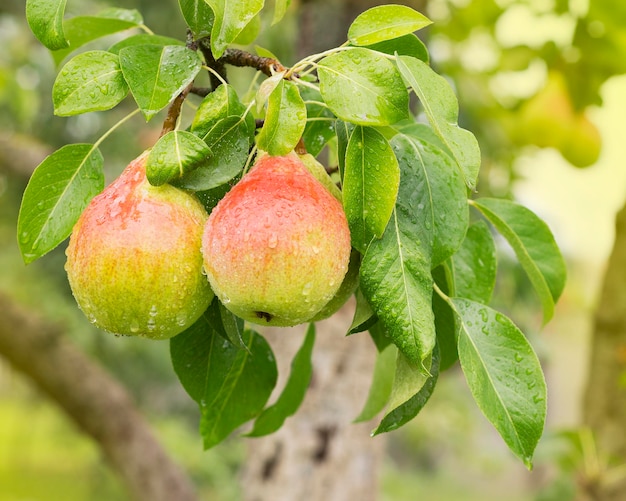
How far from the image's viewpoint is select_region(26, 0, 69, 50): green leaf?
0.51 metres

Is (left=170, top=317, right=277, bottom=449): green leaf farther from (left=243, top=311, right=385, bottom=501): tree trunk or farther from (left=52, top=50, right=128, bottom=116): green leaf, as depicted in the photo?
(left=243, top=311, right=385, bottom=501): tree trunk

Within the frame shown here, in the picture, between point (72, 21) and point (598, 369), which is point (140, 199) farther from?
point (598, 369)

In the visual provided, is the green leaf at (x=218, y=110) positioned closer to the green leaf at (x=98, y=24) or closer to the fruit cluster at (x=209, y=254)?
the fruit cluster at (x=209, y=254)

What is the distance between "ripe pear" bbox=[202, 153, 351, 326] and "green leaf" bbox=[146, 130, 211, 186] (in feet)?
0.11

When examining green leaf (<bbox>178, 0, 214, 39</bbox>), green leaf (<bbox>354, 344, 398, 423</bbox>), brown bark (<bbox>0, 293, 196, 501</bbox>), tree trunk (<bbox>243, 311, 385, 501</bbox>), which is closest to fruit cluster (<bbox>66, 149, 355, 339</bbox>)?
green leaf (<bbox>178, 0, 214, 39</bbox>)

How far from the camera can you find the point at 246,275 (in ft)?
1.48

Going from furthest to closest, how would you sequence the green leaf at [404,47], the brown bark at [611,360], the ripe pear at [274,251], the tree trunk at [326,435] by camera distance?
the brown bark at [611,360], the tree trunk at [326,435], the green leaf at [404,47], the ripe pear at [274,251]

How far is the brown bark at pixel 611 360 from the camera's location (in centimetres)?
151

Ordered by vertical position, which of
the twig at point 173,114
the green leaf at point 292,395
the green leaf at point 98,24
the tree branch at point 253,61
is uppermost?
the tree branch at point 253,61

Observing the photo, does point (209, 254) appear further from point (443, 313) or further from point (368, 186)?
point (443, 313)

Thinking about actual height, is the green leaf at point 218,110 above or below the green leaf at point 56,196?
above

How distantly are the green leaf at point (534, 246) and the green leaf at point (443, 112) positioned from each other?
176mm

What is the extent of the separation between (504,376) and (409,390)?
0.25 feet

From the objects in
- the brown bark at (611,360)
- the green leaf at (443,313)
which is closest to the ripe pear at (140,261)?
the green leaf at (443,313)
